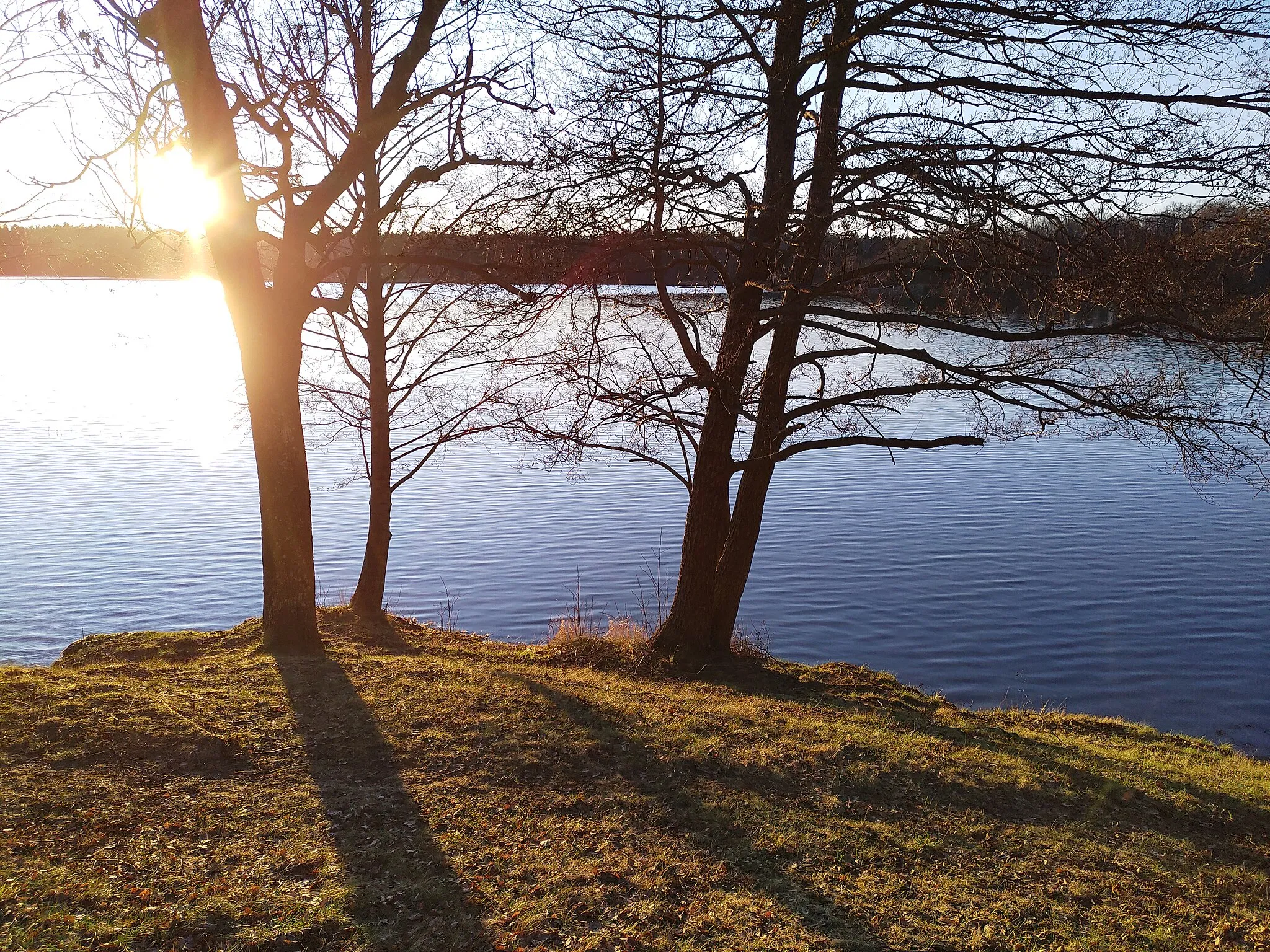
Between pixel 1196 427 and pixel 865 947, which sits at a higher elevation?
pixel 1196 427

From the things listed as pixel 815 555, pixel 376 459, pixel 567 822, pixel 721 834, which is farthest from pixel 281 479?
pixel 815 555

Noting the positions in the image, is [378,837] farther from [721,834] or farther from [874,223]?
[874,223]

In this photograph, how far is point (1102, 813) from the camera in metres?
6.35

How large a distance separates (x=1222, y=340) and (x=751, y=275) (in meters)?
4.31

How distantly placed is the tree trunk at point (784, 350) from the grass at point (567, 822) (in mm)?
2478

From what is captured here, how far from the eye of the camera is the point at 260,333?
867cm

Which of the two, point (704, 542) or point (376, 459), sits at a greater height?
point (376, 459)

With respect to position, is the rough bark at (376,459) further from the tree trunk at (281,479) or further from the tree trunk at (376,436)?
the tree trunk at (281,479)

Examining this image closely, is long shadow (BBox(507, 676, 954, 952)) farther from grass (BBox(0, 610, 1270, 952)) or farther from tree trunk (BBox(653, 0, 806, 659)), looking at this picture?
tree trunk (BBox(653, 0, 806, 659))

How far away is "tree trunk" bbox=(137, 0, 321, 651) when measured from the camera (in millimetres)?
8086

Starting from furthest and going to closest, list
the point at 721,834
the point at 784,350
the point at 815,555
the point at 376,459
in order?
the point at 815,555, the point at 376,459, the point at 784,350, the point at 721,834

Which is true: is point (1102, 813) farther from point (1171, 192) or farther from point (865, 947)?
point (1171, 192)

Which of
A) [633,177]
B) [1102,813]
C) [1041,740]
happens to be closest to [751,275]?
[633,177]

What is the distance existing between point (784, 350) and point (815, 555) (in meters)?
9.43
